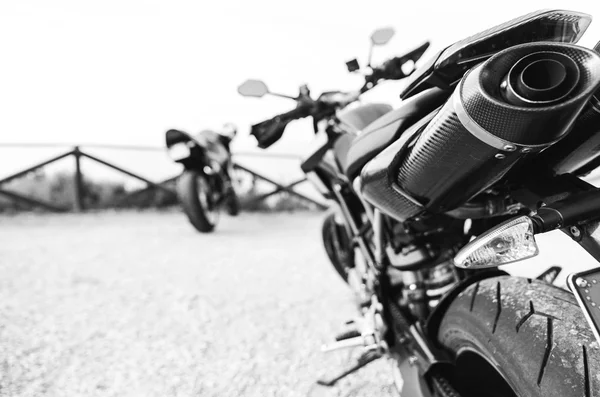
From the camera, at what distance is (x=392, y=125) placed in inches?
42.9

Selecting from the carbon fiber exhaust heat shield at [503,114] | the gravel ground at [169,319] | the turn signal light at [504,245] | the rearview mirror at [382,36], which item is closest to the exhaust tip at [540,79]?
the carbon fiber exhaust heat shield at [503,114]

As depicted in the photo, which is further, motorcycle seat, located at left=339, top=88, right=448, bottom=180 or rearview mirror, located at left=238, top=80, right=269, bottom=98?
rearview mirror, located at left=238, top=80, right=269, bottom=98

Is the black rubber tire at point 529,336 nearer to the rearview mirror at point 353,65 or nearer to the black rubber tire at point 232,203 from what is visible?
the rearview mirror at point 353,65

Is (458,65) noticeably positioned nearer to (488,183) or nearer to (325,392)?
(488,183)

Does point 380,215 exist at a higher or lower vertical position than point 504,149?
lower

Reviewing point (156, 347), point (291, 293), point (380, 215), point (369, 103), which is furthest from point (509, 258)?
point (291, 293)

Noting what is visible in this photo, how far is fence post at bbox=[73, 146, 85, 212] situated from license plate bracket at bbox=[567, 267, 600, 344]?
7.01 meters

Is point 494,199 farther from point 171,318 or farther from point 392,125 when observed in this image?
point 171,318

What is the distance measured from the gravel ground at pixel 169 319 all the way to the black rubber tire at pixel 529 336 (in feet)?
2.87

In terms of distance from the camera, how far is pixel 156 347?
2.13 m

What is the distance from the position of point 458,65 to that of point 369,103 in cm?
74

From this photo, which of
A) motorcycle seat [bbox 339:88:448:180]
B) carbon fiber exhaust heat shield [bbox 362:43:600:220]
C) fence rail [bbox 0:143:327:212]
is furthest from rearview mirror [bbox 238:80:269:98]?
fence rail [bbox 0:143:327:212]

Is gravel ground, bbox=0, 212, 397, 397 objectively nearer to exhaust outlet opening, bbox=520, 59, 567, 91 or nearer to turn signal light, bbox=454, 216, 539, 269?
turn signal light, bbox=454, 216, 539, 269

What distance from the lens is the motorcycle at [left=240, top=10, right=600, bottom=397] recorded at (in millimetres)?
708
